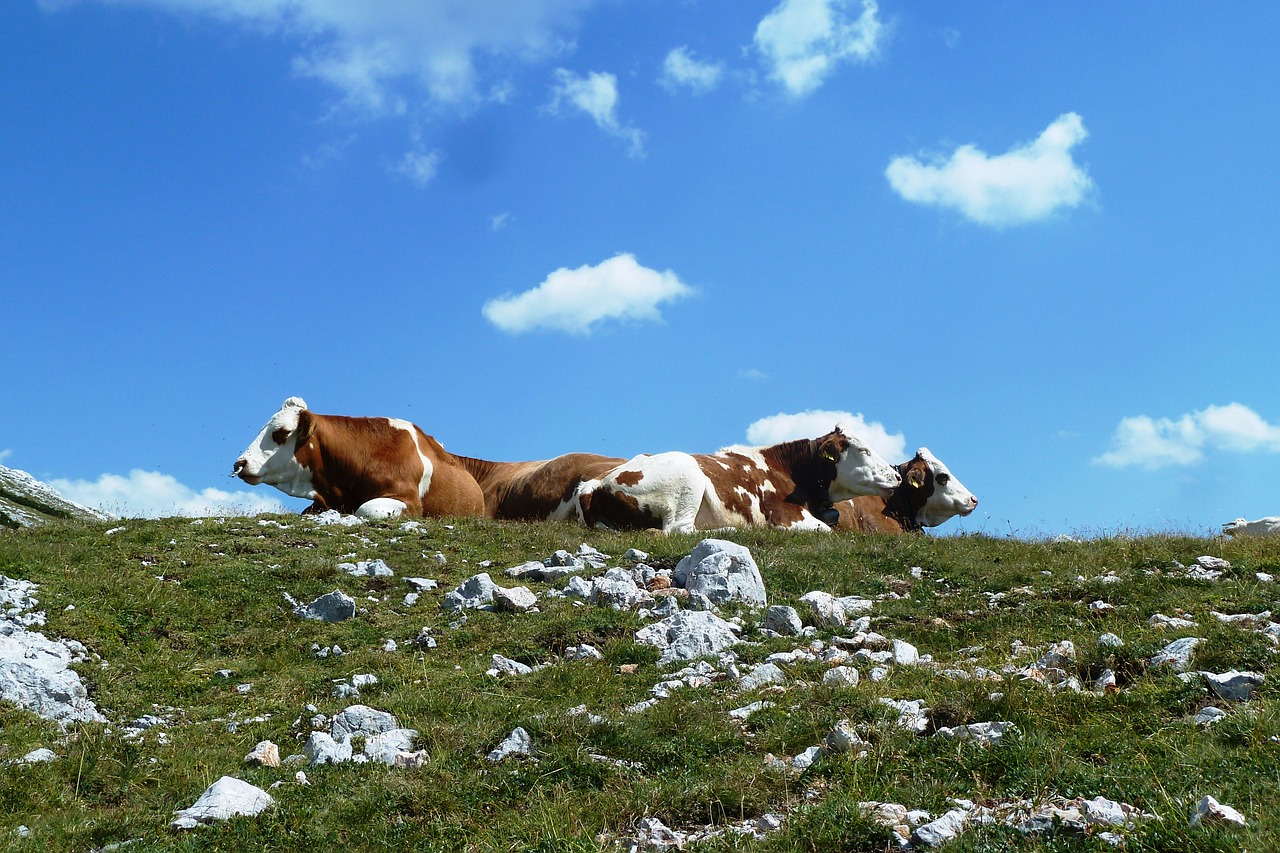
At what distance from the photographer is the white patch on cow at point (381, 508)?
20297 millimetres

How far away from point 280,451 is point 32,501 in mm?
12968

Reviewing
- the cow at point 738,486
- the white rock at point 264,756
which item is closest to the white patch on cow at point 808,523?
the cow at point 738,486

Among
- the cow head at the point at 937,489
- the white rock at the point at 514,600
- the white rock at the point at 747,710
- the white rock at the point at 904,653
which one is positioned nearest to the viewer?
the white rock at the point at 747,710

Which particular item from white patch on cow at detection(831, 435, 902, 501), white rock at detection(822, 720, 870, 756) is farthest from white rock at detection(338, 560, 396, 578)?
white patch on cow at detection(831, 435, 902, 501)

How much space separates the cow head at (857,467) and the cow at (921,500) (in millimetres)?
1725

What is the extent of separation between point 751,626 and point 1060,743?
181 inches

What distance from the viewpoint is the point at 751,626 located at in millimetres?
11258

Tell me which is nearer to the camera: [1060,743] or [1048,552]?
[1060,743]

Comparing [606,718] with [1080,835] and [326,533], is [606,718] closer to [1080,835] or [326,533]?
[1080,835]

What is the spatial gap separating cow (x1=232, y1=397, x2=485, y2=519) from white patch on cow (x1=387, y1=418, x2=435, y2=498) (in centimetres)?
2

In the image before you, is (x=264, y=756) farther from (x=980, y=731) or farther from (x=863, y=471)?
(x=863, y=471)

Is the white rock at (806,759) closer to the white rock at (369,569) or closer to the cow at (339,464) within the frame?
the white rock at (369,569)

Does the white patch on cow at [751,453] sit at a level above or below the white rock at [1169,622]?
above

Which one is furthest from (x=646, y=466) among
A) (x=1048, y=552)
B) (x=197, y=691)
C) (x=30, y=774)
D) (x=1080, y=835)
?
(x=1080, y=835)
